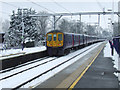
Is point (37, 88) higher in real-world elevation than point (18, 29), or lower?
lower

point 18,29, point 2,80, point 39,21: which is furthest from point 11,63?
point 39,21

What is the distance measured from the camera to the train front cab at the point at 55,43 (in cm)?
2117

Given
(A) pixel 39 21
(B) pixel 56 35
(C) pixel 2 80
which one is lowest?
(C) pixel 2 80

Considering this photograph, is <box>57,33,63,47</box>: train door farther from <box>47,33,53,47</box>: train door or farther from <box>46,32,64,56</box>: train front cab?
<box>47,33,53,47</box>: train door

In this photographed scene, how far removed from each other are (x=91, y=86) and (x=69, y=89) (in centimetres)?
98

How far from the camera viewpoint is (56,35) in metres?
21.7

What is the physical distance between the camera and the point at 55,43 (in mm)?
21453

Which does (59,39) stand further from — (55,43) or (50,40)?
(50,40)

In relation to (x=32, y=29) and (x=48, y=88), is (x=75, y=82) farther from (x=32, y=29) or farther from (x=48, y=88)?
(x=32, y=29)

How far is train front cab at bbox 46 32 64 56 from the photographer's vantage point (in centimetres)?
2117

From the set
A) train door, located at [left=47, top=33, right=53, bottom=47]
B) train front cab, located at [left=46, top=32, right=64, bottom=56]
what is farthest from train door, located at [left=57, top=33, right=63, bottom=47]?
train door, located at [left=47, top=33, right=53, bottom=47]

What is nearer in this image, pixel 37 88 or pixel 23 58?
pixel 37 88

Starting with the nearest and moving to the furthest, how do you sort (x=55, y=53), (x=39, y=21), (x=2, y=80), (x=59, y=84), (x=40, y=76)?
(x=59, y=84)
(x=2, y=80)
(x=40, y=76)
(x=55, y=53)
(x=39, y=21)

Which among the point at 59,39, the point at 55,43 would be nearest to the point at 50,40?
the point at 55,43
